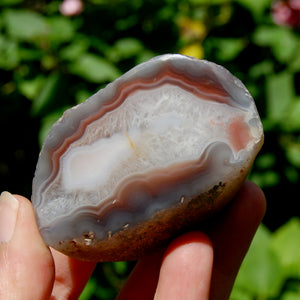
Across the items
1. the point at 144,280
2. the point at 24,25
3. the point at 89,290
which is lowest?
the point at 89,290

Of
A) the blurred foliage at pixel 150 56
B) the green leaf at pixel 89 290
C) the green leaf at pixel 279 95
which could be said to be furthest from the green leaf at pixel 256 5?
the green leaf at pixel 89 290

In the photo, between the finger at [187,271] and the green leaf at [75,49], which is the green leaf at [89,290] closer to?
the finger at [187,271]

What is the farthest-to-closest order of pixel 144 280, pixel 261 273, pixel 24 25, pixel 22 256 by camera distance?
pixel 24 25, pixel 261 273, pixel 144 280, pixel 22 256

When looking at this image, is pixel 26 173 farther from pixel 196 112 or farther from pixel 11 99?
pixel 196 112

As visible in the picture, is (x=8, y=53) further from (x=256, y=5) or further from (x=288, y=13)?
(x=288, y=13)

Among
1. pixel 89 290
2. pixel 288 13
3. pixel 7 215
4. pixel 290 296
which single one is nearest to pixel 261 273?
pixel 290 296

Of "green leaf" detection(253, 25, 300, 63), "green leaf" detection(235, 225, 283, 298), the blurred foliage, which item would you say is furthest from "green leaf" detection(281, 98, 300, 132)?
"green leaf" detection(235, 225, 283, 298)
